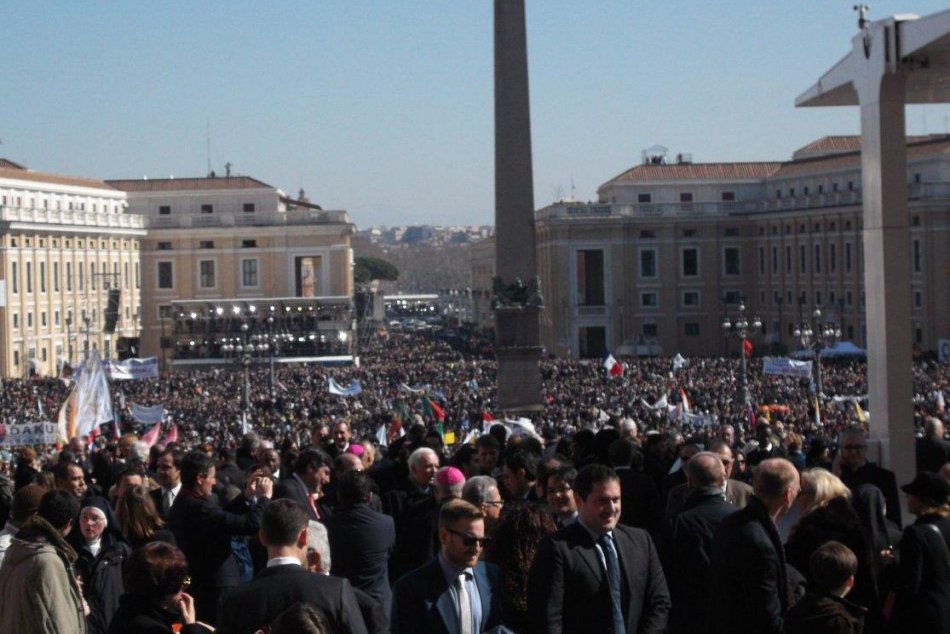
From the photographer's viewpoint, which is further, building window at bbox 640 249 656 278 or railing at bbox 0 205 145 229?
building window at bbox 640 249 656 278

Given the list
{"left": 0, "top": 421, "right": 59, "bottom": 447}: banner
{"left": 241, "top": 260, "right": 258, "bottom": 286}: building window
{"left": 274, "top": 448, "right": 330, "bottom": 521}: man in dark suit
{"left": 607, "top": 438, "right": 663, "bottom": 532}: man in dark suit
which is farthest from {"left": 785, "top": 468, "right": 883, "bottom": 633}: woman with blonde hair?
{"left": 241, "top": 260, "right": 258, "bottom": 286}: building window

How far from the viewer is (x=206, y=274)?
73.4 meters

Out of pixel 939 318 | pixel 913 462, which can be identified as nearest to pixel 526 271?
pixel 913 462

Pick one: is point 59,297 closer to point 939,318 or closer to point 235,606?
point 939,318

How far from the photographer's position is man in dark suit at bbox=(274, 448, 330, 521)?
27.7 ft

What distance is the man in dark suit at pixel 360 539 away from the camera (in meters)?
7.45

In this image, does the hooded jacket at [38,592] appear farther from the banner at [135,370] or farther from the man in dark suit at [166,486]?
the banner at [135,370]

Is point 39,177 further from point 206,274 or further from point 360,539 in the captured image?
point 360,539

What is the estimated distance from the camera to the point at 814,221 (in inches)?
2480

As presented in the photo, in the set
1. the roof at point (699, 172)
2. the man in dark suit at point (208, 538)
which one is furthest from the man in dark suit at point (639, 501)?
the roof at point (699, 172)

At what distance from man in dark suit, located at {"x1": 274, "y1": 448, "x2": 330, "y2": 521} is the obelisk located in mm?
17445

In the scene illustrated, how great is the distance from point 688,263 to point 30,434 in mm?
46448

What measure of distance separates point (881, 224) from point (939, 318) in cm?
4413

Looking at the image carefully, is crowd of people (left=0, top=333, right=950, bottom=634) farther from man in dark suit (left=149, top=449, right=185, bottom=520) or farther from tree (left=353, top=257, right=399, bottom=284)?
tree (left=353, top=257, right=399, bottom=284)
